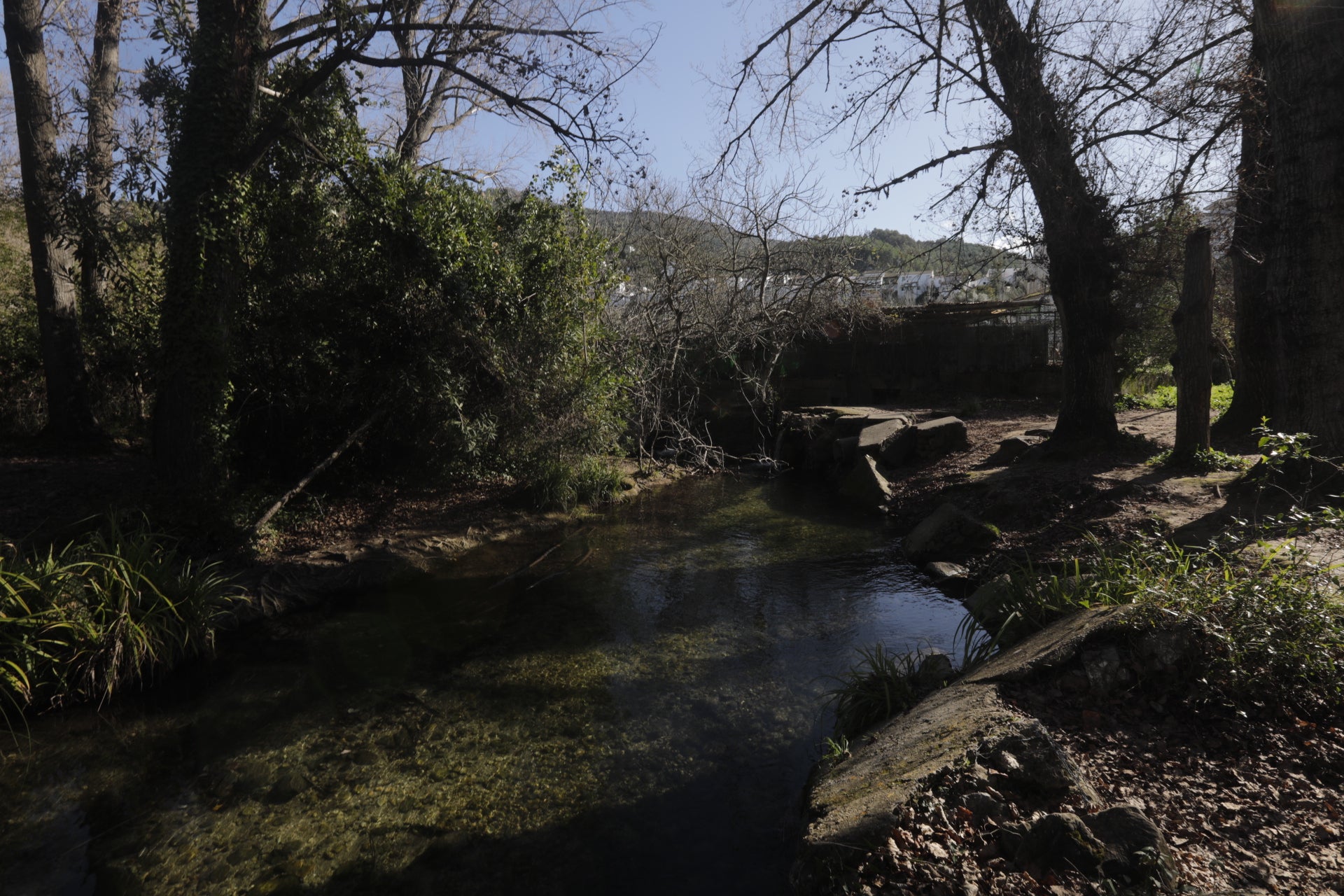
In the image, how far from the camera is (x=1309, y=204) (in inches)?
242

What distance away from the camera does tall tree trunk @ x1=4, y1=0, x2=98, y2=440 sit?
9328 mm

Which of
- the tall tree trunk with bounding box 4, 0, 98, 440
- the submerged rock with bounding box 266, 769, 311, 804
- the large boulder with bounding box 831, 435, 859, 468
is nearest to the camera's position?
the submerged rock with bounding box 266, 769, 311, 804

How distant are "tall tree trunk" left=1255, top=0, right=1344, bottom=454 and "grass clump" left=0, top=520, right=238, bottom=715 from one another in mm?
8837

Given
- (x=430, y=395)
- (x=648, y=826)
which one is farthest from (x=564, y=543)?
(x=648, y=826)


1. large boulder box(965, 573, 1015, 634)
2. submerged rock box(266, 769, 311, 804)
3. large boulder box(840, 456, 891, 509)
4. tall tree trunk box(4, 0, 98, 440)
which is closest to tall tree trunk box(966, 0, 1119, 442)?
large boulder box(840, 456, 891, 509)

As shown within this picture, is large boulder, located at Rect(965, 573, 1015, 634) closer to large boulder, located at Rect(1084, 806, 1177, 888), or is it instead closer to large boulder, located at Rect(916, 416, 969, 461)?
large boulder, located at Rect(1084, 806, 1177, 888)

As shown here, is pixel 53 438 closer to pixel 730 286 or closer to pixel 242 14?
pixel 242 14

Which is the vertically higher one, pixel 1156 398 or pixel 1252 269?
pixel 1252 269

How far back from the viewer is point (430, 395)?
8500mm

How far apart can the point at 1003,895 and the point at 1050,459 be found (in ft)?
26.0

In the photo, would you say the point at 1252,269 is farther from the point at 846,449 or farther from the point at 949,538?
the point at 846,449

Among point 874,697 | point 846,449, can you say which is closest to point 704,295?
point 846,449

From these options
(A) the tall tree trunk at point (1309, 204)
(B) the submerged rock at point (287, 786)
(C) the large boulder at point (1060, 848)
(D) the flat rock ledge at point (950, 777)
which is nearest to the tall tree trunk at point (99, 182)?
(B) the submerged rock at point (287, 786)

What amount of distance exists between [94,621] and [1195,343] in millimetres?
9955
